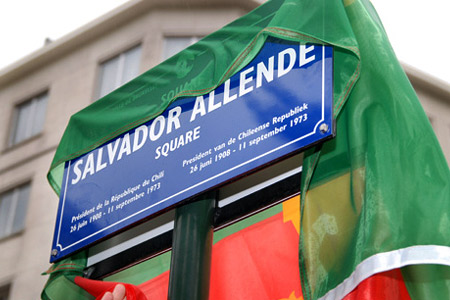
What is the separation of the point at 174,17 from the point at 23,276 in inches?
284

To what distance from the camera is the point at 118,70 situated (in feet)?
63.3

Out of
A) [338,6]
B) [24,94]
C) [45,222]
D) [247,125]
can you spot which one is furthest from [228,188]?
[24,94]

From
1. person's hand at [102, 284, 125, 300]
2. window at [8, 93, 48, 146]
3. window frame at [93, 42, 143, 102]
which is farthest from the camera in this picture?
window at [8, 93, 48, 146]

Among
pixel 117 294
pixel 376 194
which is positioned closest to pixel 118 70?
pixel 117 294

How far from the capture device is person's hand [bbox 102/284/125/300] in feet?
15.0

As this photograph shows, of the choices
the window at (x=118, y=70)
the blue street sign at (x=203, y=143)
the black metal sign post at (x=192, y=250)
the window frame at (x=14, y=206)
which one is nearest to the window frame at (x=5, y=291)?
the window frame at (x=14, y=206)

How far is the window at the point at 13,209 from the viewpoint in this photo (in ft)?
62.7

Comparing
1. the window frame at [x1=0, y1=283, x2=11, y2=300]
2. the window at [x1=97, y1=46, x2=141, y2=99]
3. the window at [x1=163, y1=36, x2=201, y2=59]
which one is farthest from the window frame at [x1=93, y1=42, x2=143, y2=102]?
the window frame at [x1=0, y1=283, x2=11, y2=300]

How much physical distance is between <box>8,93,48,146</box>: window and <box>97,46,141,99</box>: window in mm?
2125

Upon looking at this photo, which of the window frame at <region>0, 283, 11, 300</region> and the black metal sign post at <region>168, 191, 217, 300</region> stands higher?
the window frame at <region>0, 283, 11, 300</region>

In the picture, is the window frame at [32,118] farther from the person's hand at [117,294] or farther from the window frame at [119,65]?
the person's hand at [117,294]

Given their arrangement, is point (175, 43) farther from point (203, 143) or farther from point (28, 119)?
point (203, 143)

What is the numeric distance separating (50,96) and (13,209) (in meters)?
3.22

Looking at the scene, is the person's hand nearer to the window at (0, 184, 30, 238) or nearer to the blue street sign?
the blue street sign
